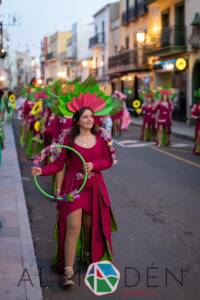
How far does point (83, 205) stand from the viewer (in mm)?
5422

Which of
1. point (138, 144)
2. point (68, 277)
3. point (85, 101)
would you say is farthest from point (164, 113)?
point (68, 277)

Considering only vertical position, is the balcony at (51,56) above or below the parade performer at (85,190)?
above

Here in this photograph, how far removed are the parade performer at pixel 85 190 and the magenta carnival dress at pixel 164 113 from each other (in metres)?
13.0

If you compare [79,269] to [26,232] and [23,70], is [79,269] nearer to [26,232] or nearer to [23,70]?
[26,232]

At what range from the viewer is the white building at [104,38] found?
51500mm

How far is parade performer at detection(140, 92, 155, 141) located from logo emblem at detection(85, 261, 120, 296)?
15.6 metres

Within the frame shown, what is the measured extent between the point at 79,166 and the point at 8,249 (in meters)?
1.45

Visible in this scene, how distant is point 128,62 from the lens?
42.5m

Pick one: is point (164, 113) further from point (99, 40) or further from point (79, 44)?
point (79, 44)

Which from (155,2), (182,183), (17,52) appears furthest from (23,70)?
(182,183)

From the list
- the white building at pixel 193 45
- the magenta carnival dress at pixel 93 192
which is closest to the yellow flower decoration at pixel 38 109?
the magenta carnival dress at pixel 93 192

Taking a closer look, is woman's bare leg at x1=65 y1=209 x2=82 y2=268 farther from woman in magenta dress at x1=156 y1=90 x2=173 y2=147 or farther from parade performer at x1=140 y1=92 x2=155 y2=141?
parade performer at x1=140 y1=92 x2=155 y2=141

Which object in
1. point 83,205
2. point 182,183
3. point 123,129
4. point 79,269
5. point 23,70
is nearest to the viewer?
point 83,205

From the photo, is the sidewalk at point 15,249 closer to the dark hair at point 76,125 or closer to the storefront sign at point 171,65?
the dark hair at point 76,125
